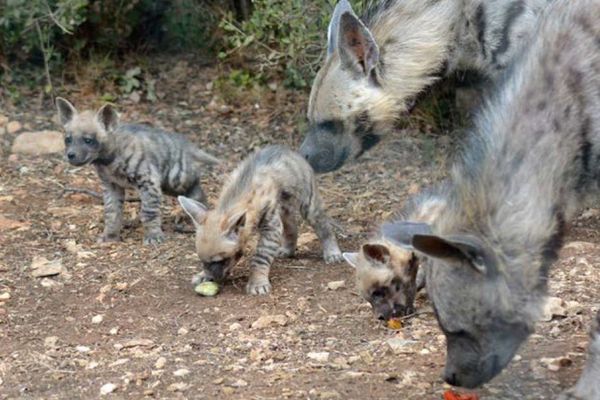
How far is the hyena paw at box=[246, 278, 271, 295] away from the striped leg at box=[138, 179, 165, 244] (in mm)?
967

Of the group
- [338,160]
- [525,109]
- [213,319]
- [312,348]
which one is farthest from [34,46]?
[525,109]

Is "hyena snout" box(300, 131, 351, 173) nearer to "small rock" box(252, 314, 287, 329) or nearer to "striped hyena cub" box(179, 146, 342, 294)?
"striped hyena cub" box(179, 146, 342, 294)

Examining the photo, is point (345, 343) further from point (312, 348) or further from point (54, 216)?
point (54, 216)

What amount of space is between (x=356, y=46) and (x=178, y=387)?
2348 millimetres

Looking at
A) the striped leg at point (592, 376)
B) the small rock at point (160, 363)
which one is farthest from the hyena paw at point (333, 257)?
the striped leg at point (592, 376)

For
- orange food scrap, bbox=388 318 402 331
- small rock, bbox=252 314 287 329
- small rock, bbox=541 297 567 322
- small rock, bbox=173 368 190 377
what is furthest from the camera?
small rock, bbox=252 314 287 329

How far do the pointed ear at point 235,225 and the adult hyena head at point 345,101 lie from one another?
70 centimetres

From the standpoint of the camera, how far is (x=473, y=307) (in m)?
4.30

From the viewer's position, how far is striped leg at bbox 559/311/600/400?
186 inches

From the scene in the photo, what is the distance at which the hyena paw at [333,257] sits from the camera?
701 centimetres

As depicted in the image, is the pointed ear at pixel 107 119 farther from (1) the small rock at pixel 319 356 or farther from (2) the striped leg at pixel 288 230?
(1) the small rock at pixel 319 356

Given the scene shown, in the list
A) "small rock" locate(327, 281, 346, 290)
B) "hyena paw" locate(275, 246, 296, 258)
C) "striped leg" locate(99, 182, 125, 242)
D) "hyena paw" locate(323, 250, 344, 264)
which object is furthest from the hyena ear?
"striped leg" locate(99, 182, 125, 242)

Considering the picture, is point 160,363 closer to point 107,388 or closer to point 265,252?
point 107,388

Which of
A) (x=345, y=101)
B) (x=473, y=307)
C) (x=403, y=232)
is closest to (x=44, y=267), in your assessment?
(x=345, y=101)
